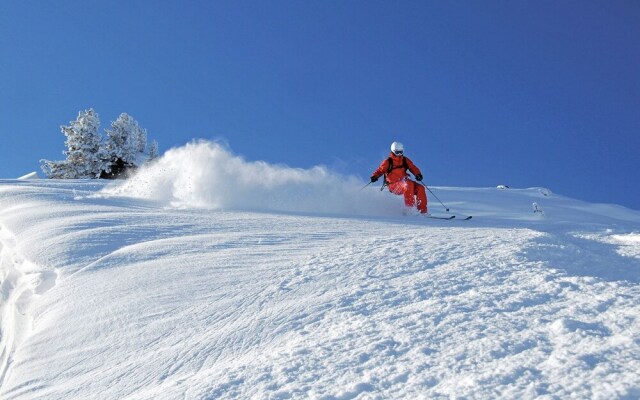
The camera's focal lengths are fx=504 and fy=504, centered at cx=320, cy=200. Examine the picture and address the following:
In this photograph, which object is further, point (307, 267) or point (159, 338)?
point (307, 267)

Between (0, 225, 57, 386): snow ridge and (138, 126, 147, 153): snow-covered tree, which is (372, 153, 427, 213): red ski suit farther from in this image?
(138, 126, 147, 153): snow-covered tree

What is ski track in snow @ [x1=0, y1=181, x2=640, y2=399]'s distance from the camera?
3.00 metres

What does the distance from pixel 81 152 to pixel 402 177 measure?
33.2 metres

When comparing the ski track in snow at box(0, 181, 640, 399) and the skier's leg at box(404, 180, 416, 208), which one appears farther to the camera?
the skier's leg at box(404, 180, 416, 208)

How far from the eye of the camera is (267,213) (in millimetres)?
9648

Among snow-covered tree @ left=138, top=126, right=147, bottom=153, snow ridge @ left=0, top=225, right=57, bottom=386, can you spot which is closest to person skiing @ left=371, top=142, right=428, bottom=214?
snow ridge @ left=0, top=225, right=57, bottom=386

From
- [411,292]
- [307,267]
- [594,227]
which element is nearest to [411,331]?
[411,292]

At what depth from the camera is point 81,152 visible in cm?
3806

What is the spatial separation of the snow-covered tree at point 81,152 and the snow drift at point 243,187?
2849cm

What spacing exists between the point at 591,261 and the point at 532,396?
320 cm

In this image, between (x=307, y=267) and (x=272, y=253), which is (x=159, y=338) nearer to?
(x=307, y=267)

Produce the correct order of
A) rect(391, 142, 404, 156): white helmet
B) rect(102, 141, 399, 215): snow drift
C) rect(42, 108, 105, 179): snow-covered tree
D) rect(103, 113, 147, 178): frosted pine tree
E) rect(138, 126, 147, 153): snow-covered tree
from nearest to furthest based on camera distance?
rect(102, 141, 399, 215): snow drift, rect(391, 142, 404, 156): white helmet, rect(42, 108, 105, 179): snow-covered tree, rect(103, 113, 147, 178): frosted pine tree, rect(138, 126, 147, 153): snow-covered tree

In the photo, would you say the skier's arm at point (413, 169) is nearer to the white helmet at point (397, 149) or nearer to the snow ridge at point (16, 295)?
the white helmet at point (397, 149)

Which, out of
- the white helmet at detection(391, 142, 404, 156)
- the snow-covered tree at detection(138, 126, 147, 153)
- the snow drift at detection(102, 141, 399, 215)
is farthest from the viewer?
the snow-covered tree at detection(138, 126, 147, 153)
